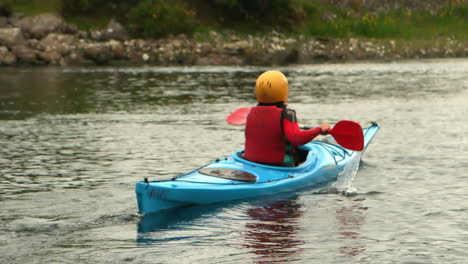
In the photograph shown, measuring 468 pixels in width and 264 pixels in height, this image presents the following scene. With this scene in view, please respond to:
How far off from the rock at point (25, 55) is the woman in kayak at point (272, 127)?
30.4 metres

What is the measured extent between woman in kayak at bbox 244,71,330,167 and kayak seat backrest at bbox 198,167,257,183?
0.54 meters

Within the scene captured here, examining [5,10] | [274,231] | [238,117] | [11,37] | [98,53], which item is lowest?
[274,231]

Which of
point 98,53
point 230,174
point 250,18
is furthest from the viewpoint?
point 250,18

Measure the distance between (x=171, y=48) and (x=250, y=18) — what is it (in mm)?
7035

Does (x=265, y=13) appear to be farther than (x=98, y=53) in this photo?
Yes

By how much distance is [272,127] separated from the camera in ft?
31.6

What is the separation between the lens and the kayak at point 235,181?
331 inches

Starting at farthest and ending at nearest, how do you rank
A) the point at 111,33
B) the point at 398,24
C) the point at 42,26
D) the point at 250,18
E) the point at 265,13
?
the point at 398,24 → the point at 265,13 → the point at 250,18 → the point at 111,33 → the point at 42,26

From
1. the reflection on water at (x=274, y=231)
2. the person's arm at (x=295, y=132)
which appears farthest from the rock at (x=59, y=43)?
the reflection on water at (x=274, y=231)

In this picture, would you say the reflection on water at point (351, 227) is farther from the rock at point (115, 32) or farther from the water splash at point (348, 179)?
the rock at point (115, 32)

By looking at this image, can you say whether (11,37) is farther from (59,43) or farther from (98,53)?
(98,53)

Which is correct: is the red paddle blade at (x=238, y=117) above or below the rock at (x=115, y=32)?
below

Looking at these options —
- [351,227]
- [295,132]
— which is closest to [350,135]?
[295,132]

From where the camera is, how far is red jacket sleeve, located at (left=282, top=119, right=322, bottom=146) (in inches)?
372
